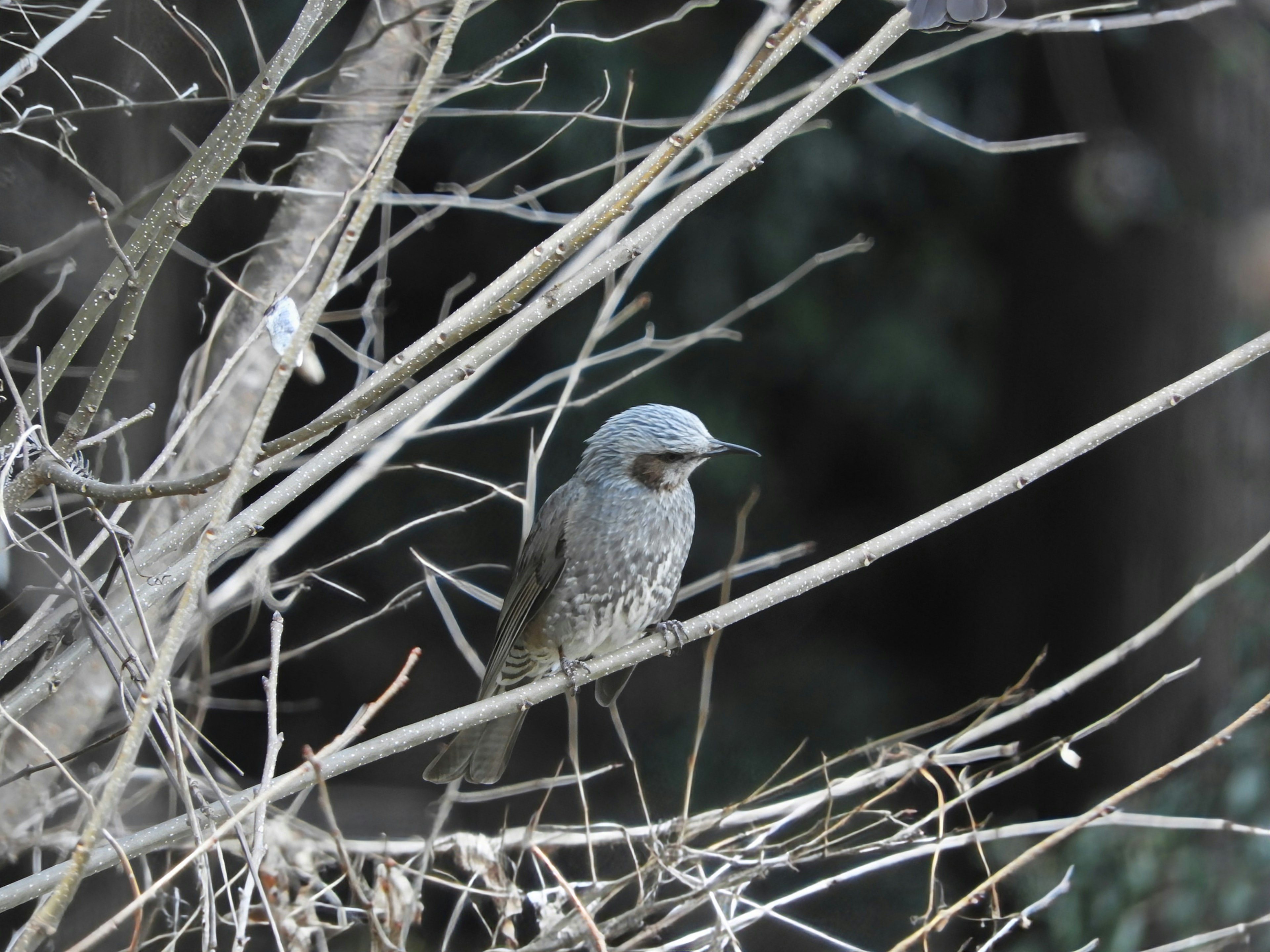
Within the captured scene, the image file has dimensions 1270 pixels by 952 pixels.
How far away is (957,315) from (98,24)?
3.00m

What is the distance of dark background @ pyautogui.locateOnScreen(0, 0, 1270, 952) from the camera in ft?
12.3

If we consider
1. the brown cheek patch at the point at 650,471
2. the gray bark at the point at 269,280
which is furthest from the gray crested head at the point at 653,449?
the gray bark at the point at 269,280

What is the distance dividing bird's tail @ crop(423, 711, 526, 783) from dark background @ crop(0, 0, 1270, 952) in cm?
126

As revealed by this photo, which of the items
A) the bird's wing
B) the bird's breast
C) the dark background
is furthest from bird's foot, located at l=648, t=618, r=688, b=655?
the dark background

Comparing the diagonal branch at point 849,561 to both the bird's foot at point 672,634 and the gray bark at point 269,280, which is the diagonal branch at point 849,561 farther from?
the gray bark at point 269,280

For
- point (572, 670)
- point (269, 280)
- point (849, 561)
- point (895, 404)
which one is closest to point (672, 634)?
point (572, 670)

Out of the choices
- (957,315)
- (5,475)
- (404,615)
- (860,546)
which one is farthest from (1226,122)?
(5,475)

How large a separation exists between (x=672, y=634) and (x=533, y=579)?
2.32 feet

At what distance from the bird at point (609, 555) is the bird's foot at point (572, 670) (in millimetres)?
69

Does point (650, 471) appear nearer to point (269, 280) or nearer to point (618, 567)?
point (618, 567)

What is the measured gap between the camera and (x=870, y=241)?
2.84 m

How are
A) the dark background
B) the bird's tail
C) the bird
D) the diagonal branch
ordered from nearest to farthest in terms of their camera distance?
1. the diagonal branch
2. the bird's tail
3. the bird
4. the dark background

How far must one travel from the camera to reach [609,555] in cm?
273

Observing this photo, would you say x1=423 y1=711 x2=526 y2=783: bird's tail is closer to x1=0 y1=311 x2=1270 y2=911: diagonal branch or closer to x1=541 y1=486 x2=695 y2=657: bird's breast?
x1=541 y1=486 x2=695 y2=657: bird's breast
